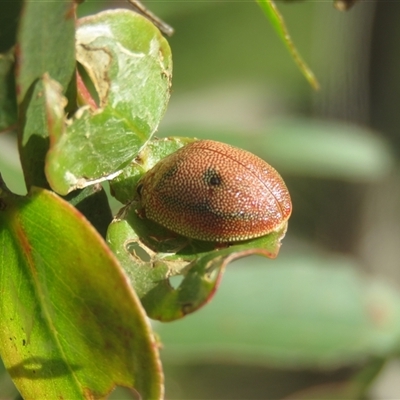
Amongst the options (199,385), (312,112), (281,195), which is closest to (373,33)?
(312,112)

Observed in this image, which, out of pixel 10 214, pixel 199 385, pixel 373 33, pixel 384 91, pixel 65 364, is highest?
pixel 10 214

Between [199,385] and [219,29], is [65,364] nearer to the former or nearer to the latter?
[199,385]

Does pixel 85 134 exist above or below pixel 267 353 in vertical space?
above

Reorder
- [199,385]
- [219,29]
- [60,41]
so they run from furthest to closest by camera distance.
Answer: [219,29] → [199,385] → [60,41]

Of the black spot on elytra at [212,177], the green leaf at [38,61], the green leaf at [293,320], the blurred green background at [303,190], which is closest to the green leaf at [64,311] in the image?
the green leaf at [38,61]

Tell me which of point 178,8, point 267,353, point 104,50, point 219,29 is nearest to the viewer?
point 104,50
